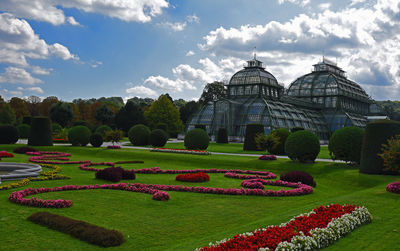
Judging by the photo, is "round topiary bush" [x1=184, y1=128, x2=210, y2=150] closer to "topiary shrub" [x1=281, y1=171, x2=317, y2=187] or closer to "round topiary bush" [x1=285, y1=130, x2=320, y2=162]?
"round topiary bush" [x1=285, y1=130, x2=320, y2=162]

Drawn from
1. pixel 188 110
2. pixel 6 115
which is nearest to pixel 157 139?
pixel 6 115

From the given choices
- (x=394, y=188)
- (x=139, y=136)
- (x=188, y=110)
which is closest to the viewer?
(x=394, y=188)

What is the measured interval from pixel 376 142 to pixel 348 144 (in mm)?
3206

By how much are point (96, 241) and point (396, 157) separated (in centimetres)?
1394

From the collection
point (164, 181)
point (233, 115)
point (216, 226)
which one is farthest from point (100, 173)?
→ point (233, 115)

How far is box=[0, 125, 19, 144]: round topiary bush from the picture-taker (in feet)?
131

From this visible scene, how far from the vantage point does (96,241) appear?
26.7 feet

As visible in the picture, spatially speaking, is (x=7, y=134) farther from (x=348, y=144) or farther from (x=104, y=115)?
(x=104, y=115)

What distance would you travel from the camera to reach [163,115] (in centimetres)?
7550

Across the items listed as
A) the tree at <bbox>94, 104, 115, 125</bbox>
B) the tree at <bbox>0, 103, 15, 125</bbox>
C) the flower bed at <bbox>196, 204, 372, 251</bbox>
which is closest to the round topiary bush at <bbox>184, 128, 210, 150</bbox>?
the flower bed at <bbox>196, 204, 372, 251</bbox>

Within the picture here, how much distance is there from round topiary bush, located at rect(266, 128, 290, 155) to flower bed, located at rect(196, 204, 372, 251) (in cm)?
2172

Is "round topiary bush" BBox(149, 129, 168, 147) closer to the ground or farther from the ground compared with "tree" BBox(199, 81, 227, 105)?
closer to the ground

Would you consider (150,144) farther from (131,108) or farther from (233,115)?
(131,108)

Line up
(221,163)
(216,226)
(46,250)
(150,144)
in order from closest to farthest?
(46,250), (216,226), (221,163), (150,144)
